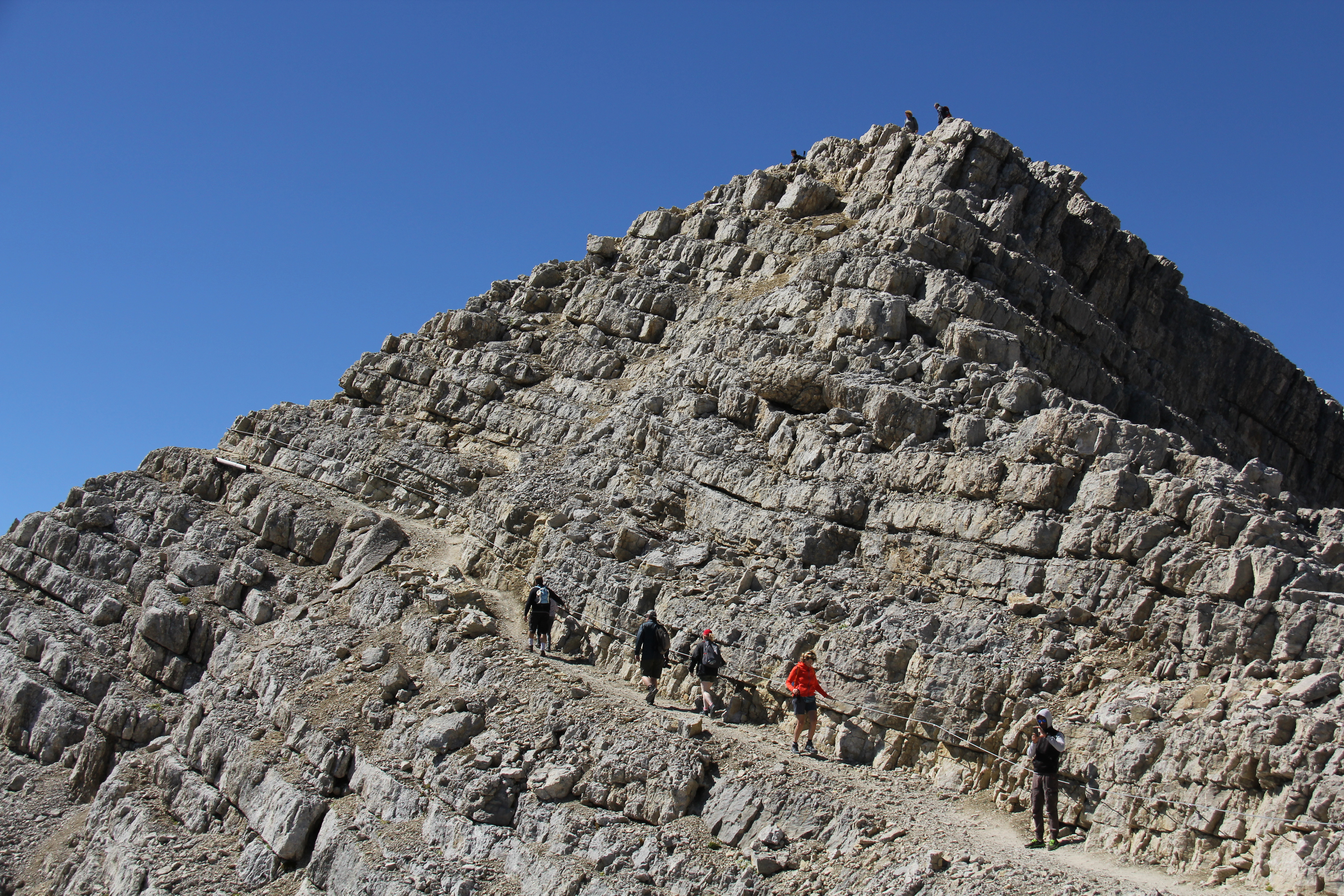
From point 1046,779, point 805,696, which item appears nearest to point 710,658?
point 805,696

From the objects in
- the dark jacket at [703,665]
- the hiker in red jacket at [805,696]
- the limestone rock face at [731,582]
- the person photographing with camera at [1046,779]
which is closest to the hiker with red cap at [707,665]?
the dark jacket at [703,665]

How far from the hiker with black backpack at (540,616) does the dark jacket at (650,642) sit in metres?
3.07

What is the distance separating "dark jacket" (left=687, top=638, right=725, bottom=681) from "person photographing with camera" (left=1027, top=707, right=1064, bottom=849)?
6936mm

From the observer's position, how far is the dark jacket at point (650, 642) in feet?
71.5

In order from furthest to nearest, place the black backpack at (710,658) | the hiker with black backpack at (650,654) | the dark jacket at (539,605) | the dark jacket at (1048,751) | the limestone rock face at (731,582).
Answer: the dark jacket at (539,605) → the hiker with black backpack at (650,654) → the black backpack at (710,658) → the limestone rock face at (731,582) → the dark jacket at (1048,751)

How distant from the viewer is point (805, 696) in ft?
63.3

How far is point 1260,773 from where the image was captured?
48.3 ft

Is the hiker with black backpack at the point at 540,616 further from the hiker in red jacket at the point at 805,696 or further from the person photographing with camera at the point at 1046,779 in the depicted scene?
the person photographing with camera at the point at 1046,779

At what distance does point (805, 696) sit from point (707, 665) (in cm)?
250

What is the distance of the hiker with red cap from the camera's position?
69.1ft

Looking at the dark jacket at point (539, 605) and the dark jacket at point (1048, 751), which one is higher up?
the dark jacket at point (539, 605)

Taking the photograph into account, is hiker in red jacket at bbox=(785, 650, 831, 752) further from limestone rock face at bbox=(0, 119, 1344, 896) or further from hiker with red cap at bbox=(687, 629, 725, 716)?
hiker with red cap at bbox=(687, 629, 725, 716)

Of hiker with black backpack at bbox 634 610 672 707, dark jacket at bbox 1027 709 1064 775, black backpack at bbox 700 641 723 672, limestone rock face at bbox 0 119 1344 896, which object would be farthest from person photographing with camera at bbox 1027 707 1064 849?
hiker with black backpack at bbox 634 610 672 707

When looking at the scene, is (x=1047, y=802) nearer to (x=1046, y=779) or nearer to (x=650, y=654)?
(x=1046, y=779)
